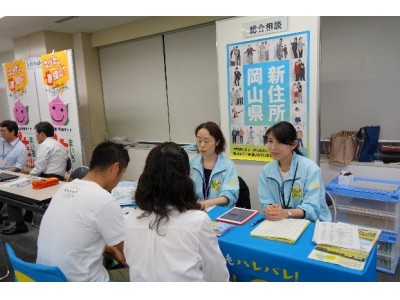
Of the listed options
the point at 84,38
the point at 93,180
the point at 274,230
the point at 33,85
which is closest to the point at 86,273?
the point at 93,180

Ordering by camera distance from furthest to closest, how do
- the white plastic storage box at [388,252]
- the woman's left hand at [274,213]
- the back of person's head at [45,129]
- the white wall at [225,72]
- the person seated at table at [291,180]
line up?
the back of person's head at [45,129]
the white wall at [225,72]
the white plastic storage box at [388,252]
the person seated at table at [291,180]
the woman's left hand at [274,213]

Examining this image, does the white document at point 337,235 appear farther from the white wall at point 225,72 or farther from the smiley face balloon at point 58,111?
the smiley face balloon at point 58,111

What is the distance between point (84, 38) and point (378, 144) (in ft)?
13.6

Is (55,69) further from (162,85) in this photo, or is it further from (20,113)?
(162,85)

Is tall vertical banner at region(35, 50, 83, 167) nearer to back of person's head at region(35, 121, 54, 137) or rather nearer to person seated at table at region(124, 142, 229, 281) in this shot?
back of person's head at region(35, 121, 54, 137)

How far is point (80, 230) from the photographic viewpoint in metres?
1.35

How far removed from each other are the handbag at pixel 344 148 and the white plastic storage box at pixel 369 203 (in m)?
0.25

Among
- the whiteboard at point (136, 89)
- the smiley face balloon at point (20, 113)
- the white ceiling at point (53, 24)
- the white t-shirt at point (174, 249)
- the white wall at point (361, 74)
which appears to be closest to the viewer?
the white t-shirt at point (174, 249)

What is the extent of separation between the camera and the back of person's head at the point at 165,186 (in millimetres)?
1197

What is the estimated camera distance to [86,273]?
138 centimetres

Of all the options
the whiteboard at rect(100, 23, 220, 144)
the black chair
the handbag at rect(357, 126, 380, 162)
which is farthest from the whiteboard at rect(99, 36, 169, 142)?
the handbag at rect(357, 126, 380, 162)

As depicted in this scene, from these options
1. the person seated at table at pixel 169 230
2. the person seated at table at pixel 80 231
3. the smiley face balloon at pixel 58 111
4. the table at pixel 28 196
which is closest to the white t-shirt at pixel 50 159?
the smiley face balloon at pixel 58 111

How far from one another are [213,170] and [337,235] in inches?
40.5

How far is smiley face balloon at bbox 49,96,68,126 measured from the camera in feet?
13.4
